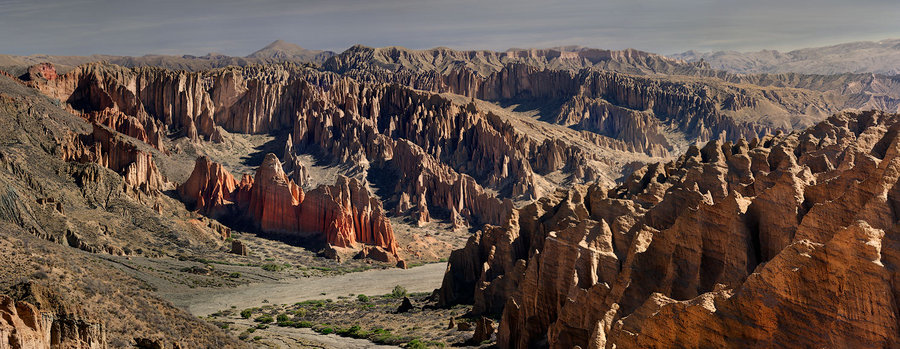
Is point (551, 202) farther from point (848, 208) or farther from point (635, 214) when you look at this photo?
point (848, 208)

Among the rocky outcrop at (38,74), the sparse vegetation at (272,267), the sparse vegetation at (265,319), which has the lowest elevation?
the sparse vegetation at (272,267)

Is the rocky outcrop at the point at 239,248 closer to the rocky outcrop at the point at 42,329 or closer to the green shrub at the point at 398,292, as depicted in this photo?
the green shrub at the point at 398,292

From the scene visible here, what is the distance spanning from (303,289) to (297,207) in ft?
95.6

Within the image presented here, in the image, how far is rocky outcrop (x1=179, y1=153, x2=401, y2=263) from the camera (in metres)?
107

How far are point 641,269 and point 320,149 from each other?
130 m

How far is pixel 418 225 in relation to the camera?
129 metres

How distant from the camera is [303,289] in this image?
82.2 m

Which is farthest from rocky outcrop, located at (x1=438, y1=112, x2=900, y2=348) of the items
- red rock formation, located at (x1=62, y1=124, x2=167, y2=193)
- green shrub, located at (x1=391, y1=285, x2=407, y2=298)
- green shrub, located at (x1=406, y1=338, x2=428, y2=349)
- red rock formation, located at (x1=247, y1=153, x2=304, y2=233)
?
red rock formation, located at (x1=62, y1=124, x2=167, y2=193)

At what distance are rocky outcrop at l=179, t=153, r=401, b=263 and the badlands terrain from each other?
12.6 inches

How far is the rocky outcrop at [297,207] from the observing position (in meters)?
107

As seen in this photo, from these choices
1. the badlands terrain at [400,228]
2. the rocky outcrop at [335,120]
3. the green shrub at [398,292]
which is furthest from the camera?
the rocky outcrop at [335,120]

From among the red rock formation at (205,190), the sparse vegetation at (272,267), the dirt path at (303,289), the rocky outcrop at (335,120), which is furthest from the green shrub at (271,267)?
Answer: the rocky outcrop at (335,120)

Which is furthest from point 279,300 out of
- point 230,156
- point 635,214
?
point 230,156

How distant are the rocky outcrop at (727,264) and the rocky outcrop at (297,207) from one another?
1982 inches
